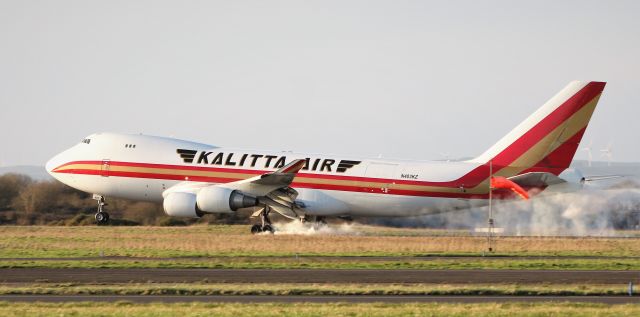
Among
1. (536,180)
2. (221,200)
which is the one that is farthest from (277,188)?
(536,180)

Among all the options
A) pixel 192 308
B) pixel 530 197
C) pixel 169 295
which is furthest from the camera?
pixel 530 197

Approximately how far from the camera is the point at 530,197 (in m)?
51.1

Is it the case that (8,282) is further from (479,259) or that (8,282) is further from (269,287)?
(479,259)

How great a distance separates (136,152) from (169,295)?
3094 cm

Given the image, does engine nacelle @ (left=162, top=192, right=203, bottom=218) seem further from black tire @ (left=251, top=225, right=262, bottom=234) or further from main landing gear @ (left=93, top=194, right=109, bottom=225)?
main landing gear @ (left=93, top=194, right=109, bottom=225)

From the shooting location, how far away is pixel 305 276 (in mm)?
31797

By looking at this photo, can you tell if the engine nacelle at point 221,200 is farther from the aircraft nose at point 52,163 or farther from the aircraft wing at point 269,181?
the aircraft nose at point 52,163

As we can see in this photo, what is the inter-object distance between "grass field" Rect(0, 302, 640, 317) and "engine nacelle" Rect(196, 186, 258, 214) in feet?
90.9

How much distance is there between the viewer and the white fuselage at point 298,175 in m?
52.5

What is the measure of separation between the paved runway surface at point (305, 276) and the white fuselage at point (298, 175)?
18.5 metres

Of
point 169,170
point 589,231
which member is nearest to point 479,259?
point 589,231

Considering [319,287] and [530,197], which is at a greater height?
[530,197]

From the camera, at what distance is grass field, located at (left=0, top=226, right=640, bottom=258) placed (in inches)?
1647

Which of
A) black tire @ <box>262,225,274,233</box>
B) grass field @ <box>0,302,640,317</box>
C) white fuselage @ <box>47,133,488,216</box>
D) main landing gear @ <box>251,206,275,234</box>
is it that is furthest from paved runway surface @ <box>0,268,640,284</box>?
main landing gear @ <box>251,206,275,234</box>
